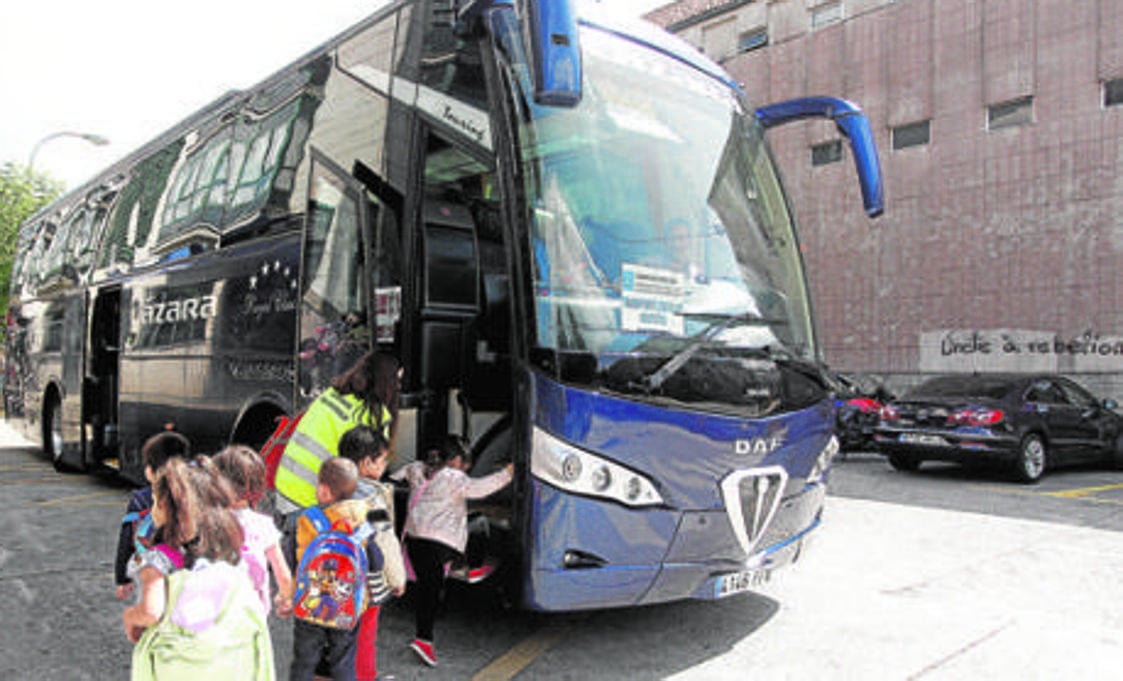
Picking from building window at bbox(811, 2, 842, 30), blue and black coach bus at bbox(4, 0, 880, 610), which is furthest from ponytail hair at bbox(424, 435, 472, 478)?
building window at bbox(811, 2, 842, 30)

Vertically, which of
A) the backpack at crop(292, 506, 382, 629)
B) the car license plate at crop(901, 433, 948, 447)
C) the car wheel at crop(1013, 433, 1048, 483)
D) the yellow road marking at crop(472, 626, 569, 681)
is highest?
the backpack at crop(292, 506, 382, 629)

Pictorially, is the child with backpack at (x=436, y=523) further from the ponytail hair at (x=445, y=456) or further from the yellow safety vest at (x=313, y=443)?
the yellow safety vest at (x=313, y=443)

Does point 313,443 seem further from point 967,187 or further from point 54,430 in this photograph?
point 967,187

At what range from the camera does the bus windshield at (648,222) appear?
3.83 m

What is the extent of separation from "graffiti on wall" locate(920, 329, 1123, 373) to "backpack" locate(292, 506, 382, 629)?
19621 mm

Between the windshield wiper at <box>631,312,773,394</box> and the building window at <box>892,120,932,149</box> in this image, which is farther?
the building window at <box>892,120,932,149</box>

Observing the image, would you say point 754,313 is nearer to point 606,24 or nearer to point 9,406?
point 606,24

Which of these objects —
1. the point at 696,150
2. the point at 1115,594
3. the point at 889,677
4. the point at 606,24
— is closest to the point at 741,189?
the point at 696,150

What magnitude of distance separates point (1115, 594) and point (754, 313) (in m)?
3.36

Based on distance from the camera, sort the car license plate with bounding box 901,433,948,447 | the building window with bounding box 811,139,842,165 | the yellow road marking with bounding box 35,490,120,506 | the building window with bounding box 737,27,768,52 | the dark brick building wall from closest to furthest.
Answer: the yellow road marking with bounding box 35,490,120,506
the car license plate with bounding box 901,433,948,447
the dark brick building wall
the building window with bounding box 811,139,842,165
the building window with bounding box 737,27,768,52

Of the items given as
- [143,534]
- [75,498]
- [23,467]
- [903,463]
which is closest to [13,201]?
[23,467]

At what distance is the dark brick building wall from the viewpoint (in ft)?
61.2

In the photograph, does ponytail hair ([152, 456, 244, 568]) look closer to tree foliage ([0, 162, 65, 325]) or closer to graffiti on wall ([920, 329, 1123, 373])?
graffiti on wall ([920, 329, 1123, 373])

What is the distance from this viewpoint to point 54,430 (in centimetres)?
1073
